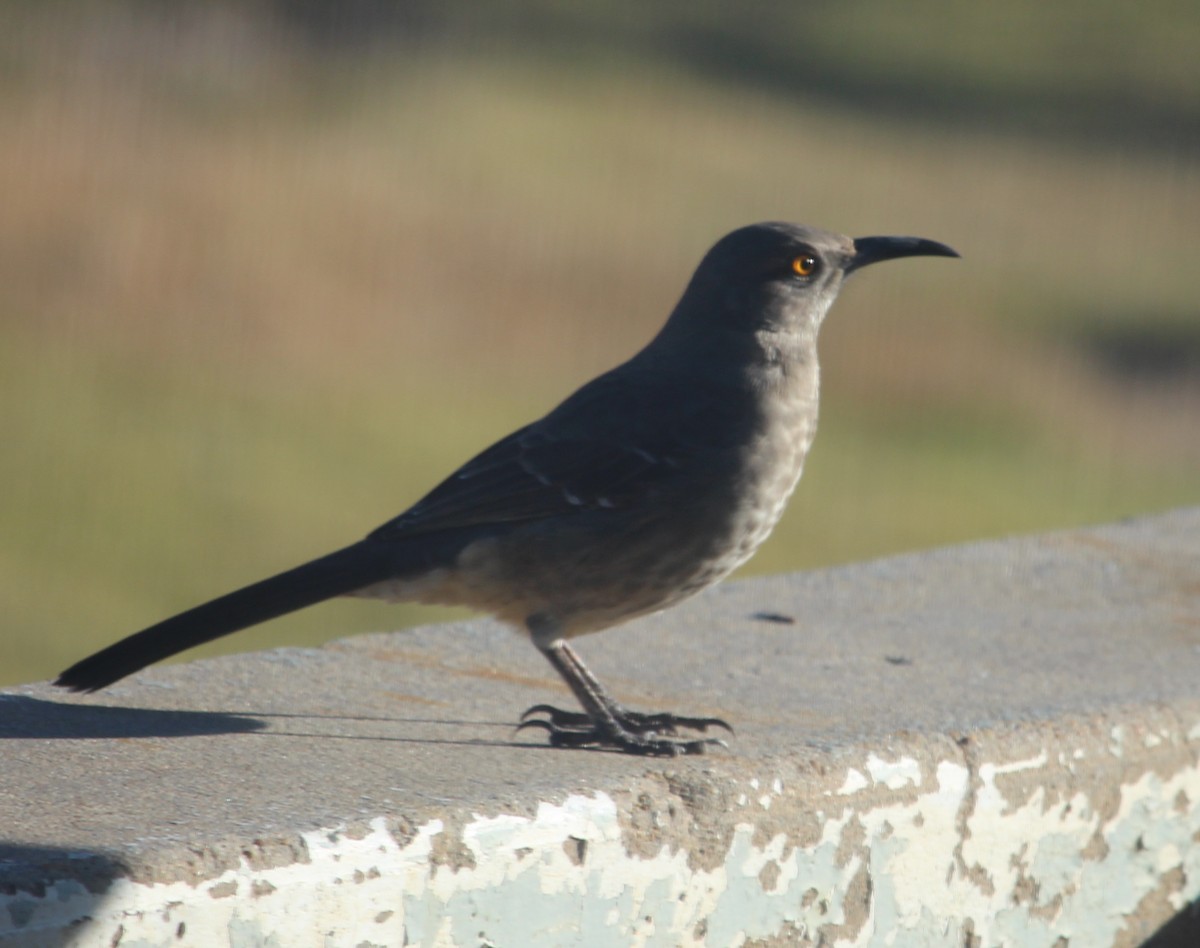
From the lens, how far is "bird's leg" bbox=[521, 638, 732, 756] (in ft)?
9.89

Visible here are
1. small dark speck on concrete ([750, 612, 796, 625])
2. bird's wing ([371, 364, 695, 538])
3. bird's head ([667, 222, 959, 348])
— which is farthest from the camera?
small dark speck on concrete ([750, 612, 796, 625])

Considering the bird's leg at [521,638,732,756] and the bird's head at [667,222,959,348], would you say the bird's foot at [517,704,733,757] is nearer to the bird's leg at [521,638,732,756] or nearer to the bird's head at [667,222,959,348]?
the bird's leg at [521,638,732,756]

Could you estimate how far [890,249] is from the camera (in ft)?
12.9

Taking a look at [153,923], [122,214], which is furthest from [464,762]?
[122,214]

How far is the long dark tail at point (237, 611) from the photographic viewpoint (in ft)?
10.3

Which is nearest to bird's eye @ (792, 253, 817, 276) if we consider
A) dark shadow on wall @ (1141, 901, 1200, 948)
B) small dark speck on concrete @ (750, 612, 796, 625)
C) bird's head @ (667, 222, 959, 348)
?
bird's head @ (667, 222, 959, 348)

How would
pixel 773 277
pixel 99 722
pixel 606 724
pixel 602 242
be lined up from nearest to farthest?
pixel 99 722
pixel 606 724
pixel 773 277
pixel 602 242

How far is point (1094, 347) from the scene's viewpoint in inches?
733

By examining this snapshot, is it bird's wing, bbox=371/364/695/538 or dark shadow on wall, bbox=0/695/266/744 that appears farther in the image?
bird's wing, bbox=371/364/695/538

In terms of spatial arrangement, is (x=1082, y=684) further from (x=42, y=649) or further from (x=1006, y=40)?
(x=1006, y=40)

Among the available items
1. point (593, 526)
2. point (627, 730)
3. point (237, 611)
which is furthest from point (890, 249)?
point (237, 611)

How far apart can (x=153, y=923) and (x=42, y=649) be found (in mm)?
6506

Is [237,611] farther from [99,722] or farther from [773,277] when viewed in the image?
[773,277]

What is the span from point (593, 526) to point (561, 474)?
18 cm
